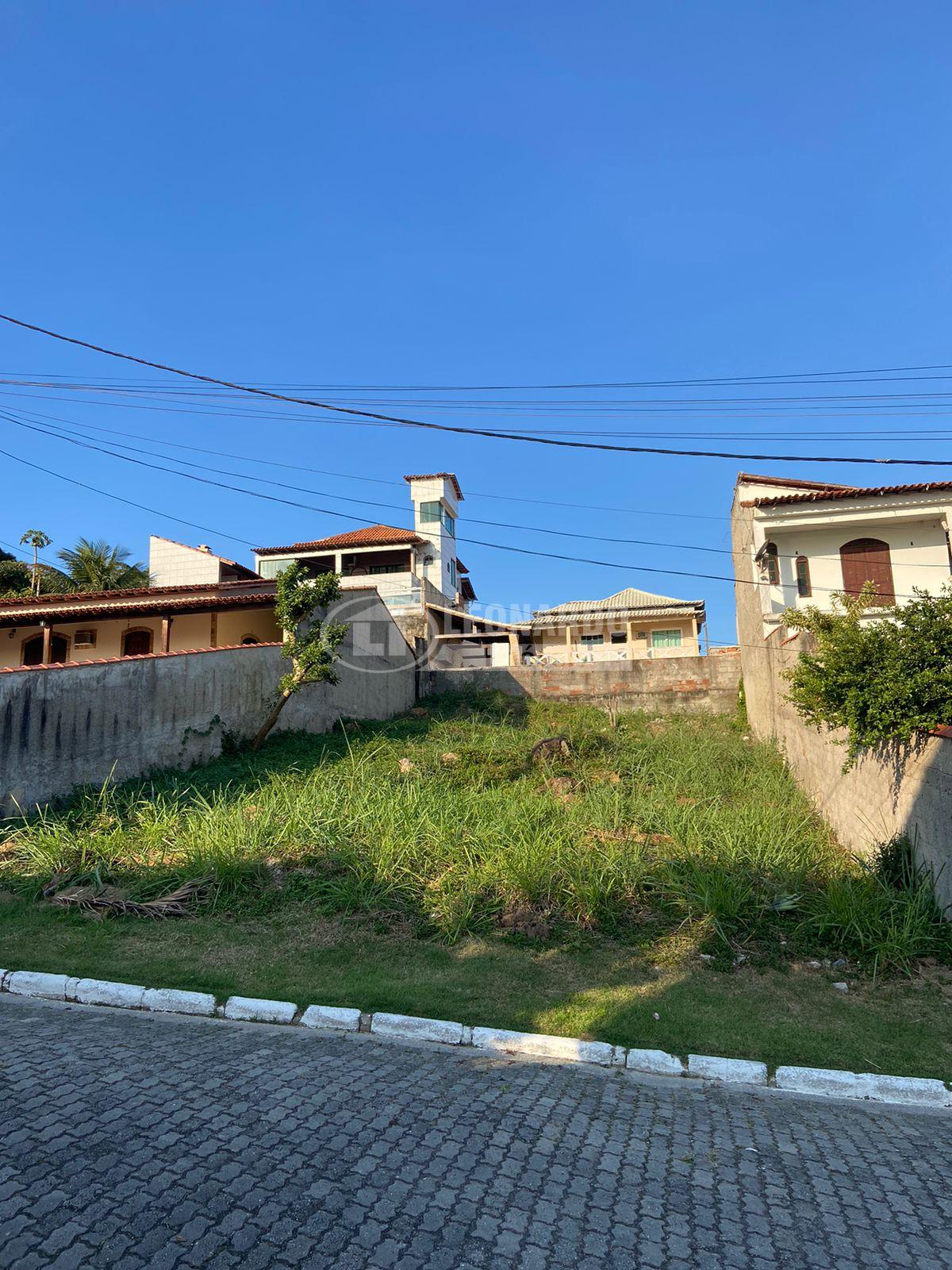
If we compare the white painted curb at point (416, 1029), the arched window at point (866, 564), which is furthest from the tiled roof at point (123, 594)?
the white painted curb at point (416, 1029)


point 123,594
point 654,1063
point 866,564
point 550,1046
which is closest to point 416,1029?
point 550,1046

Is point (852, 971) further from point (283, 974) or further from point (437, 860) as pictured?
point (283, 974)

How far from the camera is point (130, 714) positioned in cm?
1262

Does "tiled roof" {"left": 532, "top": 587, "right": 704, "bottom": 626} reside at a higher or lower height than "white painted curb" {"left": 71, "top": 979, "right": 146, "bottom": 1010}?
higher

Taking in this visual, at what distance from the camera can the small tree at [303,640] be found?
15.0 meters

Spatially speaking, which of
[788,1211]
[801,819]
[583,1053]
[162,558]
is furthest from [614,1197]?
[162,558]

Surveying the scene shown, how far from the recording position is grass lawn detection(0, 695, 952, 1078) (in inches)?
224

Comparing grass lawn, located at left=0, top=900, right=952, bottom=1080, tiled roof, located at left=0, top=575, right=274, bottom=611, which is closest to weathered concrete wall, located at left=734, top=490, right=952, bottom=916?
grass lawn, located at left=0, top=900, right=952, bottom=1080

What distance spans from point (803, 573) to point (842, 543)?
138 cm

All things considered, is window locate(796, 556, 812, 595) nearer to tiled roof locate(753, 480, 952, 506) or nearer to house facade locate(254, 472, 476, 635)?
tiled roof locate(753, 480, 952, 506)

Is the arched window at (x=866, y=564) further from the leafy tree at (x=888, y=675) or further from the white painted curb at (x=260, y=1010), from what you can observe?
the white painted curb at (x=260, y=1010)

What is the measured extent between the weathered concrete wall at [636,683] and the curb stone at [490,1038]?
17.8m

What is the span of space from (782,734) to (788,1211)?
1285 centimetres

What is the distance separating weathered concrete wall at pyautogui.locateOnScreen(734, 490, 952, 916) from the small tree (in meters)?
9.26
